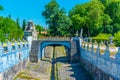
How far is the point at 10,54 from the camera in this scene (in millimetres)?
47750

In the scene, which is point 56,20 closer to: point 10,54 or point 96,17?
point 96,17

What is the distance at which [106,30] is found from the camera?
98312mm

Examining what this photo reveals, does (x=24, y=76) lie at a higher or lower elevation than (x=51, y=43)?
lower

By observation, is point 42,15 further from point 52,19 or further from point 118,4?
point 118,4

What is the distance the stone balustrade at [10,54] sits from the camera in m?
41.3

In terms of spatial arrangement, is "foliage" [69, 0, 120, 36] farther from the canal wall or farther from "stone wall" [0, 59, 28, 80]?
"stone wall" [0, 59, 28, 80]

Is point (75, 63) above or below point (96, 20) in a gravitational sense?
below

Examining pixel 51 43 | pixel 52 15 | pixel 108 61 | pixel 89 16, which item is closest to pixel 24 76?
pixel 108 61

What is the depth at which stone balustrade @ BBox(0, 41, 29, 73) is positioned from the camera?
41.3m

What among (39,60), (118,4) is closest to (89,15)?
(118,4)

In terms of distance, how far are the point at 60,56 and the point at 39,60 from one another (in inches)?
398

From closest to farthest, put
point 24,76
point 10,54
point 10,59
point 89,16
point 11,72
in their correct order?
point 11,72 → point 10,59 → point 10,54 → point 24,76 → point 89,16

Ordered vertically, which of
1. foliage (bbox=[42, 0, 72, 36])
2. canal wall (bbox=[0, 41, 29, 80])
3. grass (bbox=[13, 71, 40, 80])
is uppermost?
foliage (bbox=[42, 0, 72, 36])

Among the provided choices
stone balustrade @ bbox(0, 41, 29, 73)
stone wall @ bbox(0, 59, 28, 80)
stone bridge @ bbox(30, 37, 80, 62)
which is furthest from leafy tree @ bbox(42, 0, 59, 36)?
stone wall @ bbox(0, 59, 28, 80)
